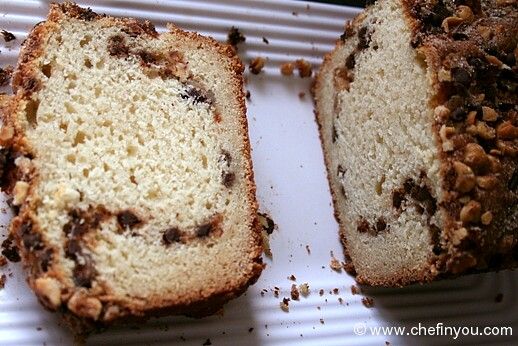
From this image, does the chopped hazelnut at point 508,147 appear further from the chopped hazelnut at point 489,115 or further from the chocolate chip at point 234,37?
the chocolate chip at point 234,37

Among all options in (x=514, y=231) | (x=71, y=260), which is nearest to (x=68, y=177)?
(x=71, y=260)

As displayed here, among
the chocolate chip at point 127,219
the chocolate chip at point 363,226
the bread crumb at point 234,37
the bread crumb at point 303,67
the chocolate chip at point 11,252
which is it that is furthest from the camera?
the bread crumb at point 303,67

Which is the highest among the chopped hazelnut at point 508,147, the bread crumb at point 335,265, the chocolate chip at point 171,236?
the chopped hazelnut at point 508,147

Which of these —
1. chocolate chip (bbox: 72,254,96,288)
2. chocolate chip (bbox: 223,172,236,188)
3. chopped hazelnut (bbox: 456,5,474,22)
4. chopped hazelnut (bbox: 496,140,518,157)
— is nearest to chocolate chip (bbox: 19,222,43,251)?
chocolate chip (bbox: 72,254,96,288)

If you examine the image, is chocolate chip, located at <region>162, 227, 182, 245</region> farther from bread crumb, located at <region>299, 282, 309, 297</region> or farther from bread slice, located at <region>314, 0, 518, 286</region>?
bread slice, located at <region>314, 0, 518, 286</region>

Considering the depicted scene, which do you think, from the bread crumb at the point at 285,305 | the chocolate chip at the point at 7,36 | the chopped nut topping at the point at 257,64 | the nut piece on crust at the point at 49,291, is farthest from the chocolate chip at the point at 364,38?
the nut piece on crust at the point at 49,291

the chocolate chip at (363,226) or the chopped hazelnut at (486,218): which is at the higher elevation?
the chopped hazelnut at (486,218)

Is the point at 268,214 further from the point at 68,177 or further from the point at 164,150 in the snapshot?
the point at 68,177
